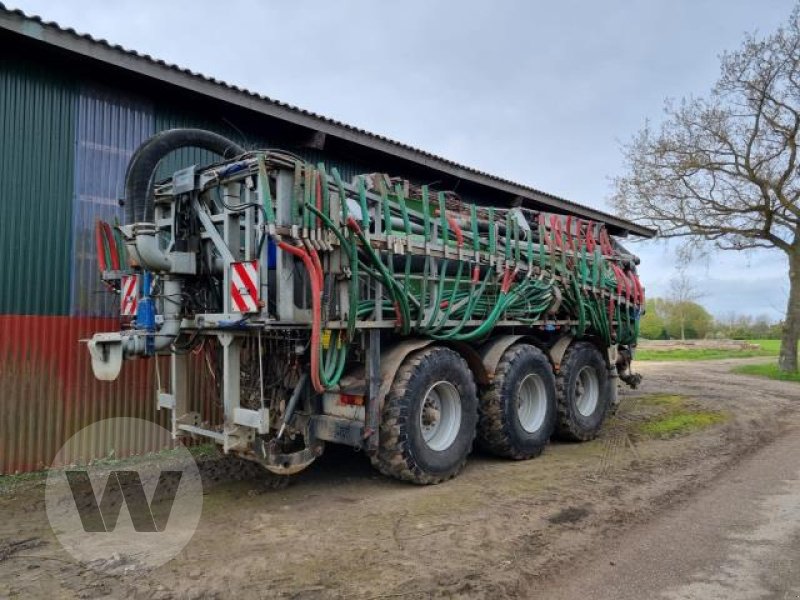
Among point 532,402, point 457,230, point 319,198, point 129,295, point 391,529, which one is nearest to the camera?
point 391,529

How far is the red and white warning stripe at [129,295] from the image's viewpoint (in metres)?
5.49

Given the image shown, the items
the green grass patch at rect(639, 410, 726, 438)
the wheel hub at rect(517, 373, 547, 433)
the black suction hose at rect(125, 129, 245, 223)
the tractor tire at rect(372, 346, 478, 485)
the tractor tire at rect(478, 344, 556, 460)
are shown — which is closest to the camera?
the black suction hose at rect(125, 129, 245, 223)

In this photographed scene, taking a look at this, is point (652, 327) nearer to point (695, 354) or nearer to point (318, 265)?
point (695, 354)

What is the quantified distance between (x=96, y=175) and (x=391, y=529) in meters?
5.27

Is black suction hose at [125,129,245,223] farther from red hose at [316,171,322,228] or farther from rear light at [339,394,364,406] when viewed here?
rear light at [339,394,364,406]

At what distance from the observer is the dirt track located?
3592 millimetres

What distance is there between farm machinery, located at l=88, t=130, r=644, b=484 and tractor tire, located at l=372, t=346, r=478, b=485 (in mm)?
16

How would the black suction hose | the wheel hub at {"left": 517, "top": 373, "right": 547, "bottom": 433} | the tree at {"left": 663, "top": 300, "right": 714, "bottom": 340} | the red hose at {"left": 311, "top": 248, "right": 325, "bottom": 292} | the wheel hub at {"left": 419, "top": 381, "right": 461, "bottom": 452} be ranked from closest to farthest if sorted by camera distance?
the red hose at {"left": 311, "top": 248, "right": 325, "bottom": 292} → the black suction hose → the wheel hub at {"left": 419, "top": 381, "right": 461, "bottom": 452} → the wheel hub at {"left": 517, "top": 373, "right": 547, "bottom": 433} → the tree at {"left": 663, "top": 300, "right": 714, "bottom": 340}

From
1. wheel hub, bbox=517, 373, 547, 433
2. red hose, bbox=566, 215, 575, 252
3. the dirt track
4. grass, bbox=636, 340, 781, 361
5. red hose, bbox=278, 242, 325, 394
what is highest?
red hose, bbox=566, 215, 575, 252

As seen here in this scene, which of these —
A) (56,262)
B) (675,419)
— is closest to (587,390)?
(675,419)

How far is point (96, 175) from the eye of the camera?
6809 millimetres

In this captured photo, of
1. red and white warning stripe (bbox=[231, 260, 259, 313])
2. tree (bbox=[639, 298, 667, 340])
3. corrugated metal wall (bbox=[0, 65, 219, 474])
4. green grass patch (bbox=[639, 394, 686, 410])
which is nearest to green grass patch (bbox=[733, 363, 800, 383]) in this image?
green grass patch (bbox=[639, 394, 686, 410])

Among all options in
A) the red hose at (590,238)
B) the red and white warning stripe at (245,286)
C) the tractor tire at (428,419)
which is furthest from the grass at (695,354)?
the red and white warning stripe at (245,286)

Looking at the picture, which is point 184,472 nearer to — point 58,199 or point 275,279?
point 275,279
